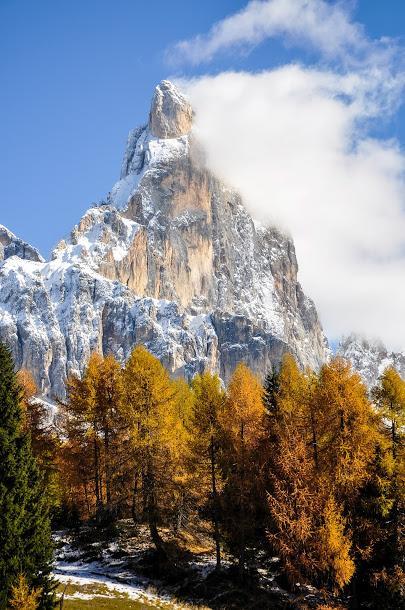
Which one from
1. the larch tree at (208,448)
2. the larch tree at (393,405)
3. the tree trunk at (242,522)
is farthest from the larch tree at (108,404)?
the larch tree at (393,405)

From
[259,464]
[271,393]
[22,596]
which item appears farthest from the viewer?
[271,393]

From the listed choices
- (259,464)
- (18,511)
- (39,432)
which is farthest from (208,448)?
(18,511)

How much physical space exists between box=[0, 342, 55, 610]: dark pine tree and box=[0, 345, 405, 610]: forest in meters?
0.08

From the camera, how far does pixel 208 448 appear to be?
107 ft

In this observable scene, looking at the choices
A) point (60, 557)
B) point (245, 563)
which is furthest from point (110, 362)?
point (245, 563)

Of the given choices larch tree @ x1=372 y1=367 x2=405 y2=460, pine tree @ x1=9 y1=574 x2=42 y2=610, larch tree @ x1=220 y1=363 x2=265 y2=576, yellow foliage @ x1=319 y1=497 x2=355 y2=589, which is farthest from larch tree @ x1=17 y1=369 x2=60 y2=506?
larch tree @ x1=372 y1=367 x2=405 y2=460

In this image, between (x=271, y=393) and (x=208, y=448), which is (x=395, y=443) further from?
(x=208, y=448)

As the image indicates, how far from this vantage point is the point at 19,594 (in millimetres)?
19094

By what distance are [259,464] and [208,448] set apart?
9.96ft

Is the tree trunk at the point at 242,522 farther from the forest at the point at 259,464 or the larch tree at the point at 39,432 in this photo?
the larch tree at the point at 39,432

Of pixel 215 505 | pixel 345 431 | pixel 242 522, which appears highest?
pixel 345 431

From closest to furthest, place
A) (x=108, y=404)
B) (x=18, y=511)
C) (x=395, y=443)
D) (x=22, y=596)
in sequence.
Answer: (x=22, y=596)
(x=18, y=511)
(x=395, y=443)
(x=108, y=404)

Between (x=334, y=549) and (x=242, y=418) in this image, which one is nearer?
(x=334, y=549)

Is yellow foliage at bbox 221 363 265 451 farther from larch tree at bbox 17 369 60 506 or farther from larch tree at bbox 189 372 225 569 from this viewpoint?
larch tree at bbox 17 369 60 506
